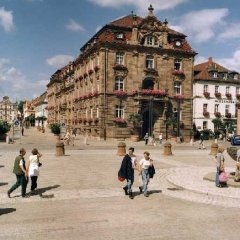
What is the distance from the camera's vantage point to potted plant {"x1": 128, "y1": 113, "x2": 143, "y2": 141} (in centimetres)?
4691

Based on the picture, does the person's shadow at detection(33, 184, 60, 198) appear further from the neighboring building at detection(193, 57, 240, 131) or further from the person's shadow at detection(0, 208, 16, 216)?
the neighboring building at detection(193, 57, 240, 131)

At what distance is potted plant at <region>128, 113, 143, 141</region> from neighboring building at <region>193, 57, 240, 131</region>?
1400 centimetres

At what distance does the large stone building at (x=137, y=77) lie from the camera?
47344 mm

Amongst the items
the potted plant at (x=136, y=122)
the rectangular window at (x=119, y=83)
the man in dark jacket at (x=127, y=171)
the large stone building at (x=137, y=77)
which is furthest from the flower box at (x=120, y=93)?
the man in dark jacket at (x=127, y=171)

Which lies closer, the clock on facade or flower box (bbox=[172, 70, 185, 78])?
flower box (bbox=[172, 70, 185, 78])

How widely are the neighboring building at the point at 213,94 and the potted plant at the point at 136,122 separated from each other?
45.9ft

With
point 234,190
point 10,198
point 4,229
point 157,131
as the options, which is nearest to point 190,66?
point 157,131

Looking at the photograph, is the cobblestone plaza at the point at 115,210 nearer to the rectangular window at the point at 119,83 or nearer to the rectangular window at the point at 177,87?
the rectangular window at the point at 119,83

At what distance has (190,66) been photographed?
51656 millimetres

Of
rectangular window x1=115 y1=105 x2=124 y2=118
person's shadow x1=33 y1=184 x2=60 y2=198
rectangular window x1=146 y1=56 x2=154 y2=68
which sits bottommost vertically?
person's shadow x1=33 y1=184 x2=60 y2=198

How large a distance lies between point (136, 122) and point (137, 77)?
594cm

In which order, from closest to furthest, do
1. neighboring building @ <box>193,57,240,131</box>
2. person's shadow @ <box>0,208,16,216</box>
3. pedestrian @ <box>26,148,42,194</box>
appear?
person's shadow @ <box>0,208,16,216</box>, pedestrian @ <box>26,148,42,194</box>, neighboring building @ <box>193,57,240,131</box>

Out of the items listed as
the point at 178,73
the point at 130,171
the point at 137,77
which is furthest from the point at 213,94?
the point at 130,171

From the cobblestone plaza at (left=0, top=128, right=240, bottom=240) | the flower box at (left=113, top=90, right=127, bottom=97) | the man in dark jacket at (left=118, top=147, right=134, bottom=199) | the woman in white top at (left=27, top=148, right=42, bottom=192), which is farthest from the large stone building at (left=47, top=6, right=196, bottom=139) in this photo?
the man in dark jacket at (left=118, top=147, right=134, bottom=199)
